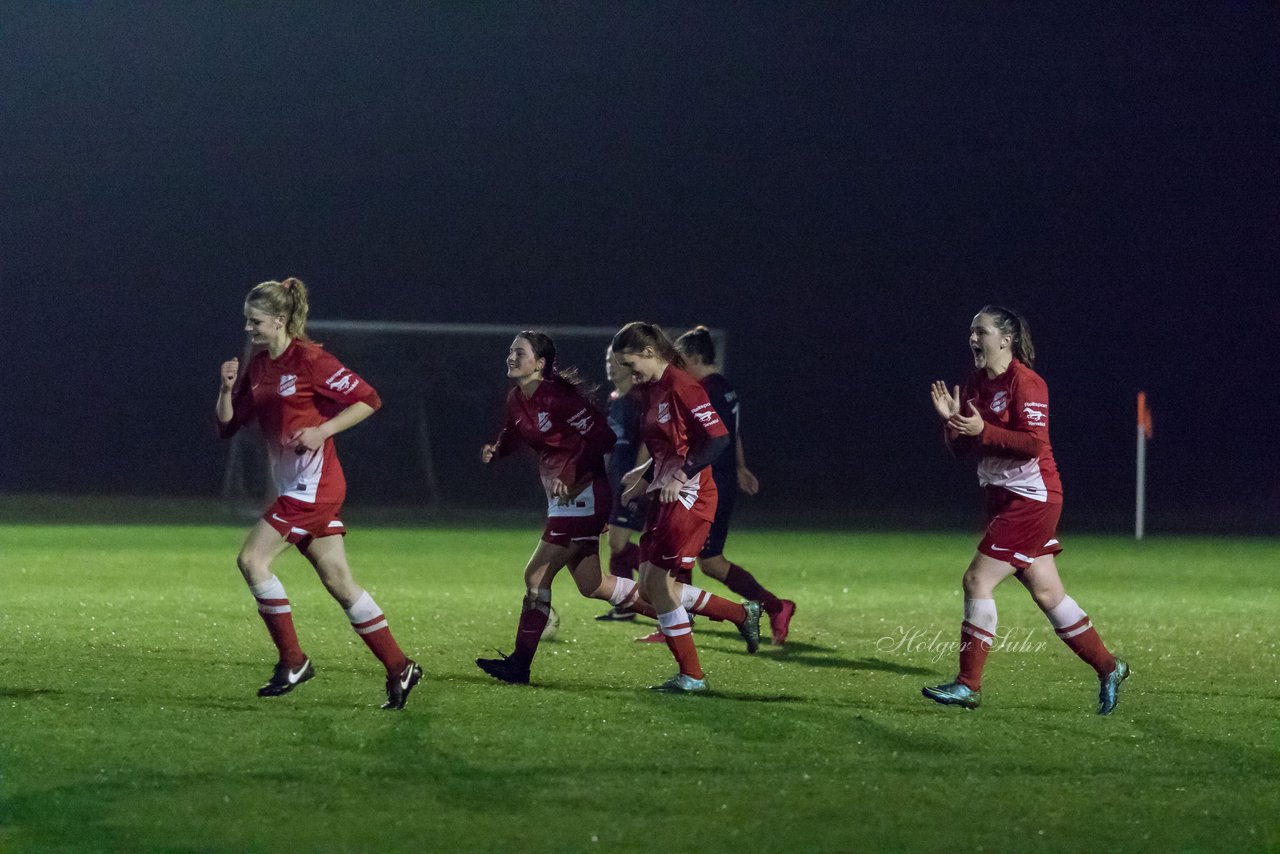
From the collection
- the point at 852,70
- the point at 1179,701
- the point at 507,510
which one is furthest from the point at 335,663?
the point at 852,70

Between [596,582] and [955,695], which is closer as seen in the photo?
[955,695]

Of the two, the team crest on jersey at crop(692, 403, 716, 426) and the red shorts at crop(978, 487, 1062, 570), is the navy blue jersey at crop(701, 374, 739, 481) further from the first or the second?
the red shorts at crop(978, 487, 1062, 570)

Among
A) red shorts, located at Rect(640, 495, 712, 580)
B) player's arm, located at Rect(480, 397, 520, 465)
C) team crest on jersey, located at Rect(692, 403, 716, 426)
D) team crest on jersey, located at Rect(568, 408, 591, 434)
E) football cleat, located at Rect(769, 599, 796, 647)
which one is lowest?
football cleat, located at Rect(769, 599, 796, 647)

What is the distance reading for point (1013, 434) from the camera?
639 cm

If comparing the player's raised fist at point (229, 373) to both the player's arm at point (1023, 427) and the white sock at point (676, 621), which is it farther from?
the player's arm at point (1023, 427)

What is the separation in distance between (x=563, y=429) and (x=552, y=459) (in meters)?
0.16

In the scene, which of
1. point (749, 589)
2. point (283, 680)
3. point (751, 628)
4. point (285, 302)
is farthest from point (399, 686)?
point (749, 589)

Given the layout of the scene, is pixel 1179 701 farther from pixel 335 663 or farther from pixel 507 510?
pixel 507 510

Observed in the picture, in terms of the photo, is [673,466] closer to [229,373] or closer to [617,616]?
[229,373]

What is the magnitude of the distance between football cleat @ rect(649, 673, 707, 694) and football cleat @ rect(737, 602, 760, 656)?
4.32ft

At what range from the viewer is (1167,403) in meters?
25.2

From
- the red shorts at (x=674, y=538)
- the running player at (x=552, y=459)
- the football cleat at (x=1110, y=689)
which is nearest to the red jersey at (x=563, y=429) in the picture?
the running player at (x=552, y=459)

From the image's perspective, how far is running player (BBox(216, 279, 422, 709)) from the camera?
6320mm

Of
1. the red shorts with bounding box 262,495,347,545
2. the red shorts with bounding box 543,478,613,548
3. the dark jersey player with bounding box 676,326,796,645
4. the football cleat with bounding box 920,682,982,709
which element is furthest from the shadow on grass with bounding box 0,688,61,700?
the football cleat with bounding box 920,682,982,709
